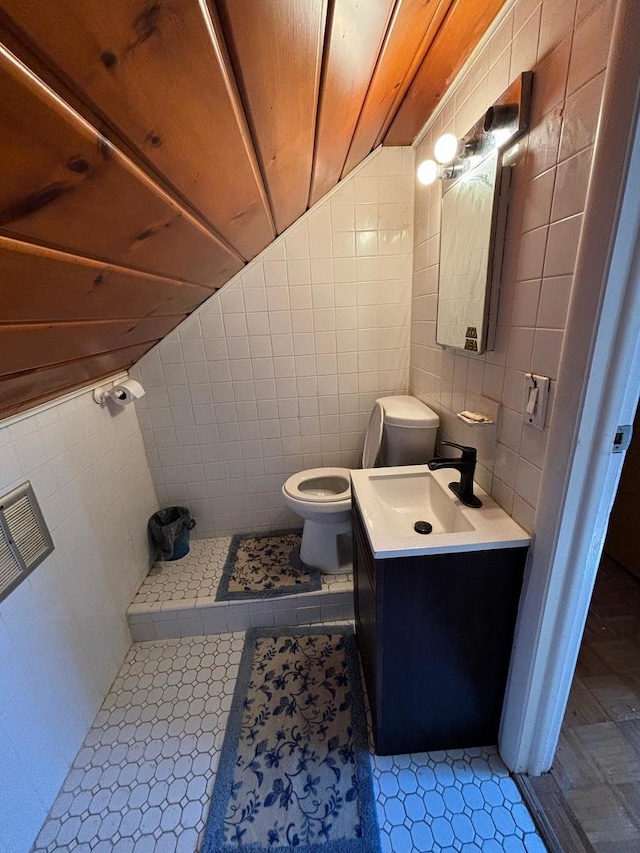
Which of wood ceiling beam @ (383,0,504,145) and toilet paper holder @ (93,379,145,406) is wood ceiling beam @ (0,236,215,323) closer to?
toilet paper holder @ (93,379,145,406)

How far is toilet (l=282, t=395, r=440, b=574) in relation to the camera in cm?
159

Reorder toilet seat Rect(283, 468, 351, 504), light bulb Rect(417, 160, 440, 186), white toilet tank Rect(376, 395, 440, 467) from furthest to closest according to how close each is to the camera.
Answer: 1. toilet seat Rect(283, 468, 351, 504)
2. white toilet tank Rect(376, 395, 440, 467)
3. light bulb Rect(417, 160, 440, 186)

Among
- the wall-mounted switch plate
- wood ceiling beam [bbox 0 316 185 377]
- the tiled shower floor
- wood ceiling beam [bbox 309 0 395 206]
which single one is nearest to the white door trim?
the wall-mounted switch plate

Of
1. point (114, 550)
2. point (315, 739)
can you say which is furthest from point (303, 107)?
point (315, 739)

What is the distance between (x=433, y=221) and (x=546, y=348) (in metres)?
0.94

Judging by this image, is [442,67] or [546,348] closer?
[546,348]

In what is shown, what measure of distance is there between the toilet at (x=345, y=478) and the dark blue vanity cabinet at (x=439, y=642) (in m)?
0.45

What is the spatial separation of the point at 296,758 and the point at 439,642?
645 mm

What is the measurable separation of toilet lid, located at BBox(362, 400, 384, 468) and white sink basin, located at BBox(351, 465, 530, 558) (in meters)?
0.38

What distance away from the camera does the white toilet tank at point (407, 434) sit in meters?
1.55

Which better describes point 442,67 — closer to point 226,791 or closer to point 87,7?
point 87,7

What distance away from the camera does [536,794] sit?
108 centimetres

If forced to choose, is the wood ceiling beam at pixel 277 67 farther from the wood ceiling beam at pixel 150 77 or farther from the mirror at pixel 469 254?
the mirror at pixel 469 254

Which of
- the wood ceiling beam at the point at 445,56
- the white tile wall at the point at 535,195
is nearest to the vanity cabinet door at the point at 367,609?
the white tile wall at the point at 535,195
